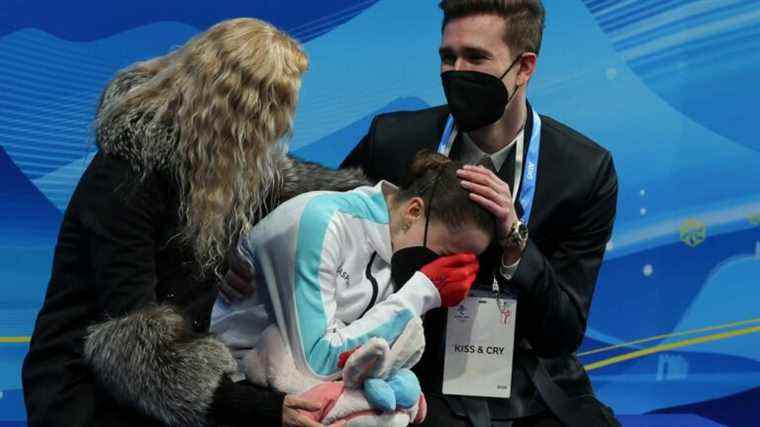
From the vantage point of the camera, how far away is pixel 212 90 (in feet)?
8.16

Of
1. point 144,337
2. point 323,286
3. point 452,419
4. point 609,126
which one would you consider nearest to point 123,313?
point 144,337

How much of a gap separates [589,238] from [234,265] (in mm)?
987

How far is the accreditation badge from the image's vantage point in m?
2.87

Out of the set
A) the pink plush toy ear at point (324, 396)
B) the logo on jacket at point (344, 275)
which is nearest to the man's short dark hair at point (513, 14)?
the logo on jacket at point (344, 275)

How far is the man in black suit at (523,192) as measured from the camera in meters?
2.90

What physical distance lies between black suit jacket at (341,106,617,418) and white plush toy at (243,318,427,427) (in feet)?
1.54

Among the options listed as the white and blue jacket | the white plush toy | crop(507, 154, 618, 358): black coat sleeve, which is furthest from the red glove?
crop(507, 154, 618, 358): black coat sleeve

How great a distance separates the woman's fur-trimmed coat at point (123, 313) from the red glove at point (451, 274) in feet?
1.29

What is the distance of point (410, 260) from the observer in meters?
2.62

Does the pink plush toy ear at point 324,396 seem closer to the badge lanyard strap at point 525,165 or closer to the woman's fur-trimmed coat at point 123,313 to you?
the woman's fur-trimmed coat at point 123,313

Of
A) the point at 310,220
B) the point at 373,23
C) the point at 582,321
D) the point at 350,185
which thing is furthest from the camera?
the point at 373,23

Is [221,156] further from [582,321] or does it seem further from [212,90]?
[582,321]

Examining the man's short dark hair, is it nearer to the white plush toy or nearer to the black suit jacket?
the black suit jacket

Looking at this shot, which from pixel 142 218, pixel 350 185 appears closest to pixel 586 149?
pixel 350 185
